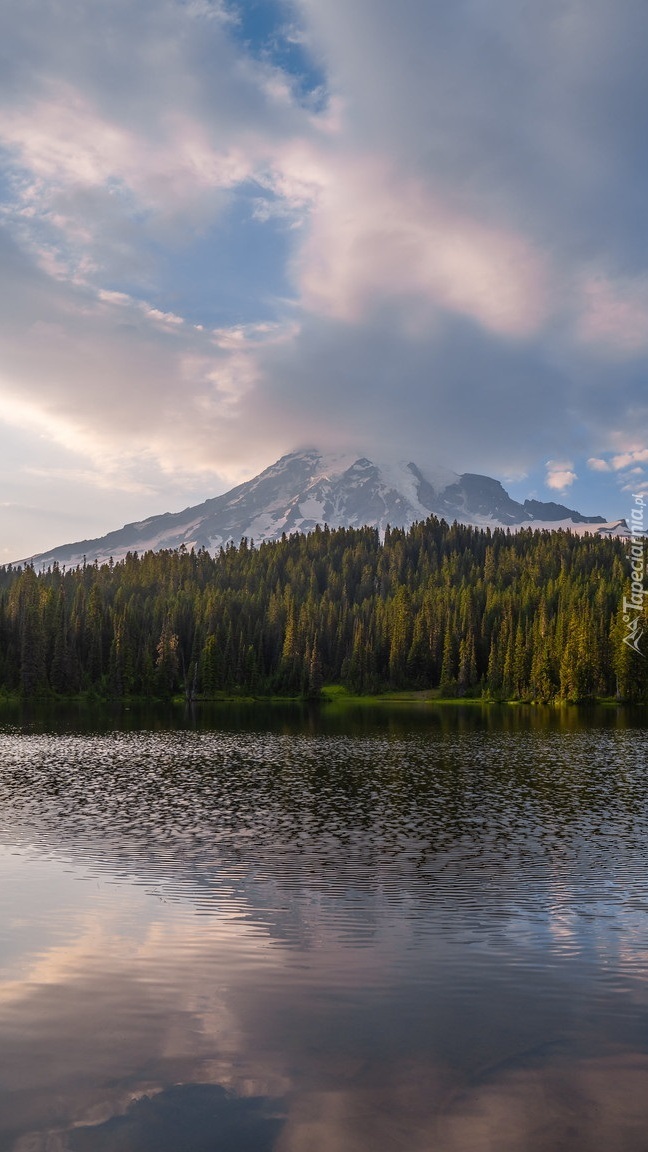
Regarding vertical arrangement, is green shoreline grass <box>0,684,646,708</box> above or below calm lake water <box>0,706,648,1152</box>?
below

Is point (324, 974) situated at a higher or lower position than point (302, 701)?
higher

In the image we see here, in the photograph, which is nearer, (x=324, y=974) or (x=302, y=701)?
(x=324, y=974)

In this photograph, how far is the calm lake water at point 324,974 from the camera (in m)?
12.1

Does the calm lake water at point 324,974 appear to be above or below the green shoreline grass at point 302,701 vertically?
above

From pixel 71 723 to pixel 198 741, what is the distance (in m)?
35.3

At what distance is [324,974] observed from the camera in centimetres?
1797

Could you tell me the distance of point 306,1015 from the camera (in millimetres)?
15711

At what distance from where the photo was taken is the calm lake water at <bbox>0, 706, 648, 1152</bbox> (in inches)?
475

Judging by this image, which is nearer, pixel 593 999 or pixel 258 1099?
pixel 258 1099

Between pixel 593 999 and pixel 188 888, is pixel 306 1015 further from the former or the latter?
pixel 188 888

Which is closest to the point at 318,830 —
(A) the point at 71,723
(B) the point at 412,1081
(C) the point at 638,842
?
(C) the point at 638,842

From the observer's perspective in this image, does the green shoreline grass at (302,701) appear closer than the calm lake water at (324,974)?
No

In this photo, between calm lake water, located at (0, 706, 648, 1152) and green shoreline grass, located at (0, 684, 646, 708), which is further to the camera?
green shoreline grass, located at (0, 684, 646, 708)

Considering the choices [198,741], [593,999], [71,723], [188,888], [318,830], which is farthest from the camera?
[71,723]
